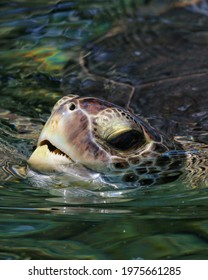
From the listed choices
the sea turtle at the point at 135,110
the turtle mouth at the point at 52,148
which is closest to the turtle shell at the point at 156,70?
the sea turtle at the point at 135,110

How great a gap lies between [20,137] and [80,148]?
0.82 meters

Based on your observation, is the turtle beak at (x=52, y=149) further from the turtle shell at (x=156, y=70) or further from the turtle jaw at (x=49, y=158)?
the turtle shell at (x=156, y=70)

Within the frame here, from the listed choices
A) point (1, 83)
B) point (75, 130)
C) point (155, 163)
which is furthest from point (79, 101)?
point (1, 83)

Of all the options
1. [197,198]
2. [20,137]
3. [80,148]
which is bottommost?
[20,137]

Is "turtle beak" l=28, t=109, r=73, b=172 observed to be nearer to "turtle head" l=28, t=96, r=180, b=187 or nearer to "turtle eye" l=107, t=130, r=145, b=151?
"turtle head" l=28, t=96, r=180, b=187

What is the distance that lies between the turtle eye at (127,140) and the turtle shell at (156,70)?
57 cm

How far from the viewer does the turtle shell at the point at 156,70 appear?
11.4ft

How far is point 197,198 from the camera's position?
256 centimetres

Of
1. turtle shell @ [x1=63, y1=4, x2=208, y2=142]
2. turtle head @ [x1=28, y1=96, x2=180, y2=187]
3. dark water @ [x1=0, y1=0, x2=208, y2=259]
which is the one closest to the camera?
dark water @ [x1=0, y1=0, x2=208, y2=259]

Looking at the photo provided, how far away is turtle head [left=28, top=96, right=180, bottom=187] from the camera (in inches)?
104

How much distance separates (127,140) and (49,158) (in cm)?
31

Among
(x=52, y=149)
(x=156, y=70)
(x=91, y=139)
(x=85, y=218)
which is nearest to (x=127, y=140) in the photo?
(x=91, y=139)

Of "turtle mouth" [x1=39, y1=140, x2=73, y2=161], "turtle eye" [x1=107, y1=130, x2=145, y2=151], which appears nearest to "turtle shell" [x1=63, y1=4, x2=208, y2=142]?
"turtle eye" [x1=107, y1=130, x2=145, y2=151]
